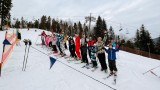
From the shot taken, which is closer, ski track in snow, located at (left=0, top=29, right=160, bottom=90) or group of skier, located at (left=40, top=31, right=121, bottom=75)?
ski track in snow, located at (left=0, top=29, right=160, bottom=90)

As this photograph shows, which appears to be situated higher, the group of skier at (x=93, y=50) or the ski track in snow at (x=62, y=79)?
the group of skier at (x=93, y=50)

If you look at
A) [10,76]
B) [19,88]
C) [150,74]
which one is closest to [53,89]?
[19,88]

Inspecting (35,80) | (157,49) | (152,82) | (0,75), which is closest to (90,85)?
(35,80)

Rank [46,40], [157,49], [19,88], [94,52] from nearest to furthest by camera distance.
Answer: [19,88]
[94,52]
[46,40]
[157,49]

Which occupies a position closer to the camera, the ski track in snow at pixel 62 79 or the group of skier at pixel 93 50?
the ski track in snow at pixel 62 79

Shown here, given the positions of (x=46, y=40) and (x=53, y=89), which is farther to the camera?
(x=46, y=40)

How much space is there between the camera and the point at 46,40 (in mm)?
17688

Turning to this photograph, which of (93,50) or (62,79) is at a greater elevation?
(93,50)

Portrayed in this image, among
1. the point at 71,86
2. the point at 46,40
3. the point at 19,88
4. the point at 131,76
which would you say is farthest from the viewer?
the point at 46,40

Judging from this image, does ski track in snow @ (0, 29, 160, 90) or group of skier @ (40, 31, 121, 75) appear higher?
group of skier @ (40, 31, 121, 75)

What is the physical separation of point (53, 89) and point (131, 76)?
4655 mm

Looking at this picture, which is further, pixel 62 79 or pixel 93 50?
pixel 93 50

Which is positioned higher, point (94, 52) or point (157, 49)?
point (94, 52)

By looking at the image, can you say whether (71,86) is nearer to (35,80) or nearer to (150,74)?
(35,80)
